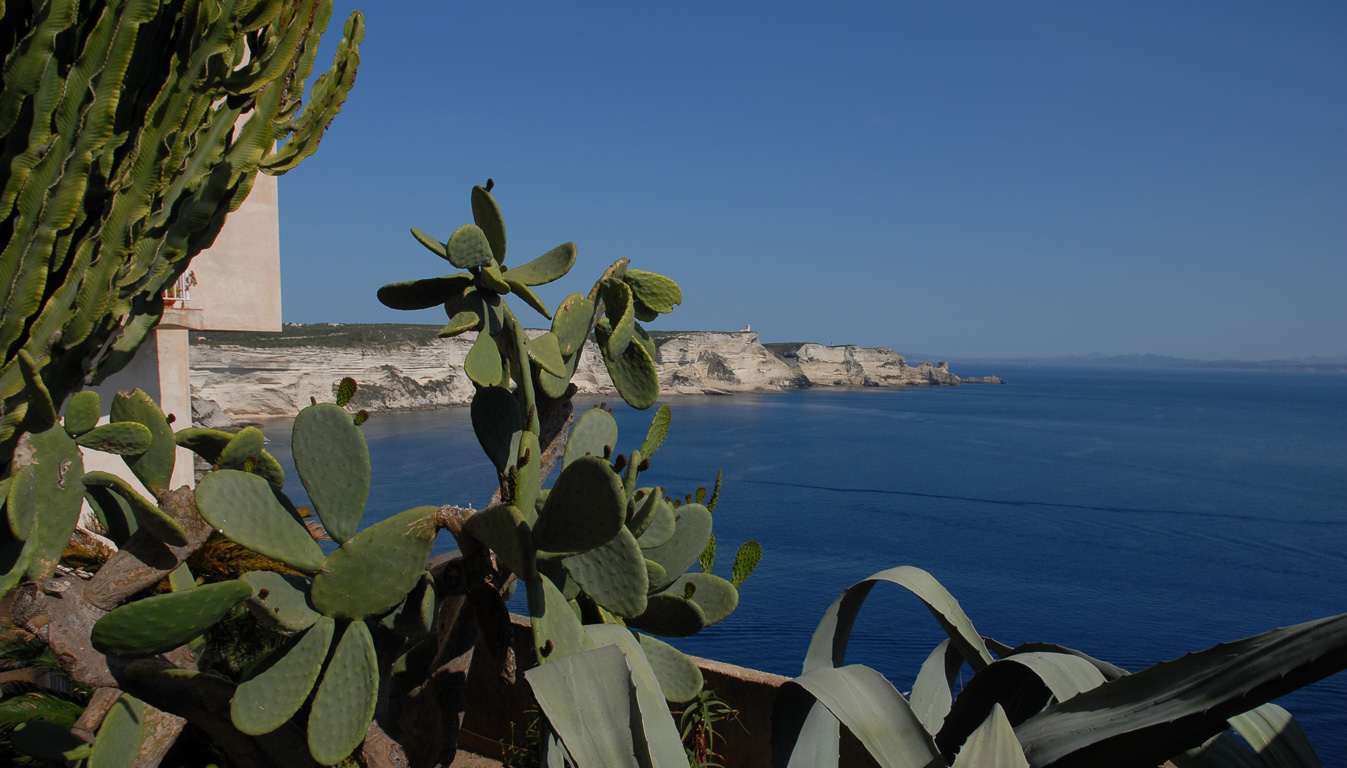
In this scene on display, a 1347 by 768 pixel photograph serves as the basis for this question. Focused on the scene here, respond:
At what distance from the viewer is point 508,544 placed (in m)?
1.69

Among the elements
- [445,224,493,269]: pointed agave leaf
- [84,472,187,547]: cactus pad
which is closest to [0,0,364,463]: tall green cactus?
[84,472,187,547]: cactus pad

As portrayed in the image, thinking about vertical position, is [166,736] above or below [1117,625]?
above

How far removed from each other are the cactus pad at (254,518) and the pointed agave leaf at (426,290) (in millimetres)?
668

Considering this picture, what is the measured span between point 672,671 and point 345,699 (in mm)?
892

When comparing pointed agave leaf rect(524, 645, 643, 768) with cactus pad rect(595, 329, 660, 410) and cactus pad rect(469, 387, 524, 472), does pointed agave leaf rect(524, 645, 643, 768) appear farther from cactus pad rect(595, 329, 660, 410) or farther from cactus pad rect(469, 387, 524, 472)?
cactus pad rect(595, 329, 660, 410)

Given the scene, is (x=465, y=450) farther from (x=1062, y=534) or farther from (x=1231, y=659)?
(x=1231, y=659)

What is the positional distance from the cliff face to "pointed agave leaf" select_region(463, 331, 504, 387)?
19.0m

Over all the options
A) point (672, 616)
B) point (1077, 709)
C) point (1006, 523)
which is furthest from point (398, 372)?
point (1077, 709)

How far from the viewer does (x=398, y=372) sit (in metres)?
45.7

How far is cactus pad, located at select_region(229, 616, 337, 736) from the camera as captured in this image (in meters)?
1.77

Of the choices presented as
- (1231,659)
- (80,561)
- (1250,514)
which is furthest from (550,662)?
(1250,514)

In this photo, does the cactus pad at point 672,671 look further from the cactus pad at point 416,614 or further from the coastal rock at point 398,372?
the coastal rock at point 398,372

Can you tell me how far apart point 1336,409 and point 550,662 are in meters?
90.7

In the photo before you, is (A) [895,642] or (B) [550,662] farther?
(A) [895,642]
